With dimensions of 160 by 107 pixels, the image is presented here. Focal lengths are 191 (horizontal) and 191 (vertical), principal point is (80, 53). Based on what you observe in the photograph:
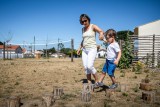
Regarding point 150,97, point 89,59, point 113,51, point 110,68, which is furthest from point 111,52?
point 150,97

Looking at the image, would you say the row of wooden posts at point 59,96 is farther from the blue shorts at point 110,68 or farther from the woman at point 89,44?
the woman at point 89,44

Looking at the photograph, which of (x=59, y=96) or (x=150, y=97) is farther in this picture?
(x=59, y=96)

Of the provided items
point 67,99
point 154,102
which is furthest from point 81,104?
point 154,102

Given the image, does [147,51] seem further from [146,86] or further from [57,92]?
[57,92]

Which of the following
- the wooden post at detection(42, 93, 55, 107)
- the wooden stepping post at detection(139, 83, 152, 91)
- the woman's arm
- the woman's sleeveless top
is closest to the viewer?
the wooden post at detection(42, 93, 55, 107)

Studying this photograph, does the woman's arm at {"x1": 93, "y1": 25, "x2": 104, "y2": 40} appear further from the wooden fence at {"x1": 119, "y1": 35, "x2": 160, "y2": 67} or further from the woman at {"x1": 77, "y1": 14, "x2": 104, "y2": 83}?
the wooden fence at {"x1": 119, "y1": 35, "x2": 160, "y2": 67}

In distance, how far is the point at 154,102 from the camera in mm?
3689

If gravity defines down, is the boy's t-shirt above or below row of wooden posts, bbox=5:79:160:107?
above

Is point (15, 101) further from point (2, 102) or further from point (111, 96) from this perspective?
point (111, 96)

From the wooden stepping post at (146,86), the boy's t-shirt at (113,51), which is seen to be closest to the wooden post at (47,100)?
the boy's t-shirt at (113,51)

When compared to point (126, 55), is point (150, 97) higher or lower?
lower

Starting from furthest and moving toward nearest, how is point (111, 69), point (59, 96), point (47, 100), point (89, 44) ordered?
point (89, 44), point (111, 69), point (59, 96), point (47, 100)

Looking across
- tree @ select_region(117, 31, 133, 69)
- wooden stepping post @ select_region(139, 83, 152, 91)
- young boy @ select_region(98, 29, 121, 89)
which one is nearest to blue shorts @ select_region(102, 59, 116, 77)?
young boy @ select_region(98, 29, 121, 89)

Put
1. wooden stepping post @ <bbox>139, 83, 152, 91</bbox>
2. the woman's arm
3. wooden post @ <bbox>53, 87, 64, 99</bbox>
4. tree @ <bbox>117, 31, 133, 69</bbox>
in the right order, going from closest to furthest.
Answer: wooden post @ <bbox>53, 87, 64, 99</bbox>, wooden stepping post @ <bbox>139, 83, 152, 91</bbox>, the woman's arm, tree @ <bbox>117, 31, 133, 69</bbox>
